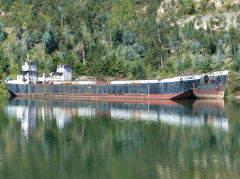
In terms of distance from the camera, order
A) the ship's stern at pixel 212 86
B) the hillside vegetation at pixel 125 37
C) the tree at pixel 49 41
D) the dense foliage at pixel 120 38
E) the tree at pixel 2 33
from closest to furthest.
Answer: the ship's stern at pixel 212 86 < the hillside vegetation at pixel 125 37 < the dense foliage at pixel 120 38 < the tree at pixel 49 41 < the tree at pixel 2 33

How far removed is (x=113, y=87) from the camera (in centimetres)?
9675

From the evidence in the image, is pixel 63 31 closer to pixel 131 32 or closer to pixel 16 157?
pixel 131 32

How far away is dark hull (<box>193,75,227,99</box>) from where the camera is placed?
278 feet

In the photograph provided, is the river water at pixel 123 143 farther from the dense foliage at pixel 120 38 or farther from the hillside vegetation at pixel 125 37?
the dense foliage at pixel 120 38

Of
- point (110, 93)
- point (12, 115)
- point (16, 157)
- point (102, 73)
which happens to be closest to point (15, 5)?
point (102, 73)

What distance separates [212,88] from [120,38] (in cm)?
6423

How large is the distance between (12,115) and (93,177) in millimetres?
40709

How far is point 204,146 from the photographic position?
4256cm

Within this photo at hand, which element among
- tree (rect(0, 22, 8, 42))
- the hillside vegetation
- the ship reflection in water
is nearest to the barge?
the ship reflection in water

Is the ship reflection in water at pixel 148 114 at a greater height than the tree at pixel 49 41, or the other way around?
the tree at pixel 49 41

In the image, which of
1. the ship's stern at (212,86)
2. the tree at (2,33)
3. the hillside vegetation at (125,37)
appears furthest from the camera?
the tree at (2,33)

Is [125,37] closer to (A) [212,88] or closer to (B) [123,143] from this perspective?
(A) [212,88]

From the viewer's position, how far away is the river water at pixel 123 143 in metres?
34.2

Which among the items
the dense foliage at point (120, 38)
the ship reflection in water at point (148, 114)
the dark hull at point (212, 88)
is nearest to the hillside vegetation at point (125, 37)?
the dense foliage at point (120, 38)
